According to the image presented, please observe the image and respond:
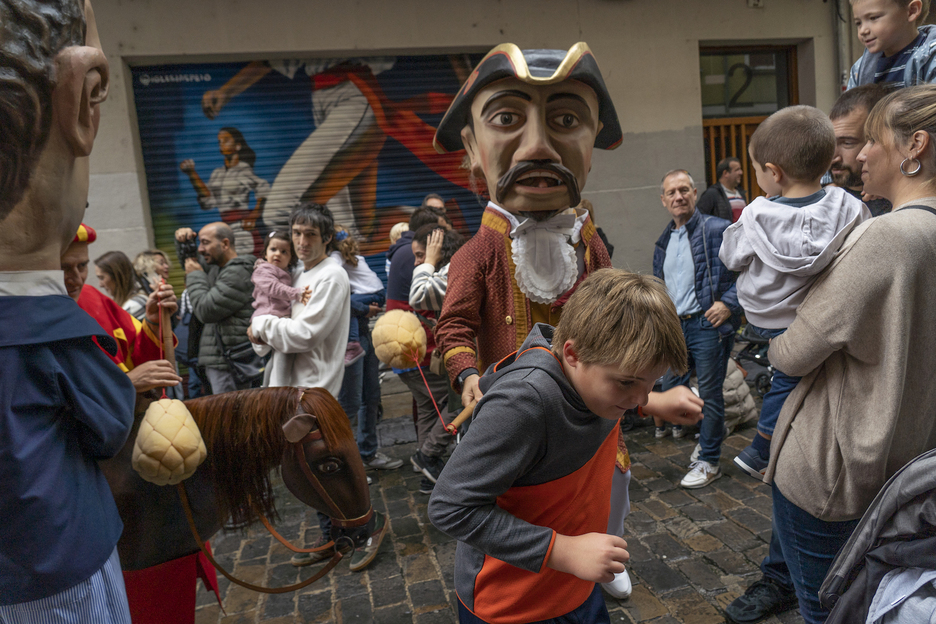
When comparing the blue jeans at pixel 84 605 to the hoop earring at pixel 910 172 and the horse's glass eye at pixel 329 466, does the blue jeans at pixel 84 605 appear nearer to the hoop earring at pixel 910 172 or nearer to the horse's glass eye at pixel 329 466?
the horse's glass eye at pixel 329 466

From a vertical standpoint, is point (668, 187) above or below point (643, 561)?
above

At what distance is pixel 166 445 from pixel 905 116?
2344mm

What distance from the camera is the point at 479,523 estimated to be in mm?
1301

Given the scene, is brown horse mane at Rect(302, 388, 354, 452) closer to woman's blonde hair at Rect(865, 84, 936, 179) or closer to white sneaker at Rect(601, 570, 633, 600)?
white sneaker at Rect(601, 570, 633, 600)

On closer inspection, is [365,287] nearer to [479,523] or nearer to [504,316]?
[504,316]

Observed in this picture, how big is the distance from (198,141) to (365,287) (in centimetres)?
369

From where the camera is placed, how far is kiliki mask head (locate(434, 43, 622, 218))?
191cm

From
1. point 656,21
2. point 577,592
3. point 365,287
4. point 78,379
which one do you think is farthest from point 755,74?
point 78,379

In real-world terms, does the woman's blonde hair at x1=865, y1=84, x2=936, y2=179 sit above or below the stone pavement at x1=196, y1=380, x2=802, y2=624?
above

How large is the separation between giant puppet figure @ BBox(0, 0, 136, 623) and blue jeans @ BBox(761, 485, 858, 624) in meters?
1.94

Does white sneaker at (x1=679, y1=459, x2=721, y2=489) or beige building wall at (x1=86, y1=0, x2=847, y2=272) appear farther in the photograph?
beige building wall at (x1=86, y1=0, x2=847, y2=272)

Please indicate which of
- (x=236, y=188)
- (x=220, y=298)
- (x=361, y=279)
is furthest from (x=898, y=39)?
(x=236, y=188)

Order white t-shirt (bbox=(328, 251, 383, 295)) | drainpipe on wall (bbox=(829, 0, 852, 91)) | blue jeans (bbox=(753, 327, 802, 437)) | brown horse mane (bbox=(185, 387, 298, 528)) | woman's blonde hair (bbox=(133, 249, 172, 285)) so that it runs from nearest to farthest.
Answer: brown horse mane (bbox=(185, 387, 298, 528)) < blue jeans (bbox=(753, 327, 802, 437)) < white t-shirt (bbox=(328, 251, 383, 295)) < woman's blonde hair (bbox=(133, 249, 172, 285)) < drainpipe on wall (bbox=(829, 0, 852, 91))

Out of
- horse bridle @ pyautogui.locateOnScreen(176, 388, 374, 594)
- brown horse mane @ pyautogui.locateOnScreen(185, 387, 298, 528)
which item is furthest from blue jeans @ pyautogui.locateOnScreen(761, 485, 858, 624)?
brown horse mane @ pyautogui.locateOnScreen(185, 387, 298, 528)
